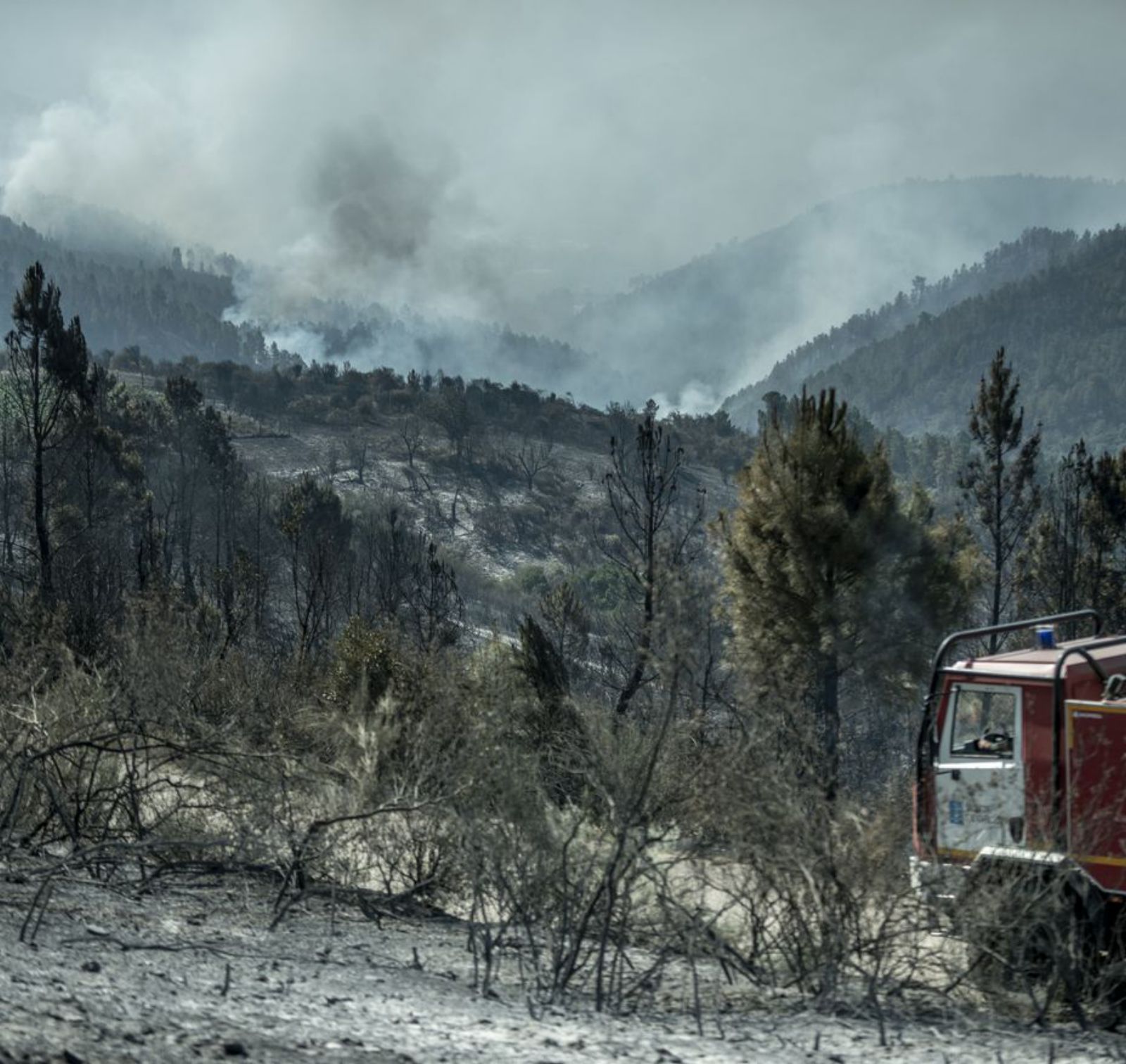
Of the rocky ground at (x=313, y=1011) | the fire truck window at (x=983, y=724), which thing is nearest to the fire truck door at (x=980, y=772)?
the fire truck window at (x=983, y=724)

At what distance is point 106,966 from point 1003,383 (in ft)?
73.4

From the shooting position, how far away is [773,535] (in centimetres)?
1989

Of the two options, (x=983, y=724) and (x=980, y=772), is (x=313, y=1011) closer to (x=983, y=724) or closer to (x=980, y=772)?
(x=980, y=772)

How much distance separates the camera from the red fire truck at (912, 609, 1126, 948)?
7609mm

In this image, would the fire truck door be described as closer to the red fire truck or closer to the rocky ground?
the red fire truck

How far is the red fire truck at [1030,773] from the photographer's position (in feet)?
25.0

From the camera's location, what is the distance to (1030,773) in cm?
816

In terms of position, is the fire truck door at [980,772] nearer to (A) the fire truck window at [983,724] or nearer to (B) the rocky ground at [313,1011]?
(A) the fire truck window at [983,724]

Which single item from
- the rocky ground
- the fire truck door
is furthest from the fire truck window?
the rocky ground

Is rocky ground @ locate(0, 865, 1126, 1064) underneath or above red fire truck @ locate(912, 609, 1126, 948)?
underneath

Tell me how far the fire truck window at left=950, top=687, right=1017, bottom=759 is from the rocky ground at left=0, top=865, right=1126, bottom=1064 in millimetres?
2383

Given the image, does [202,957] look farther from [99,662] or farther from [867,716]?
[867,716]

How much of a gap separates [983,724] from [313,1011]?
5532 millimetres

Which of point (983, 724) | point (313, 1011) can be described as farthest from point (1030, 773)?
point (313, 1011)
